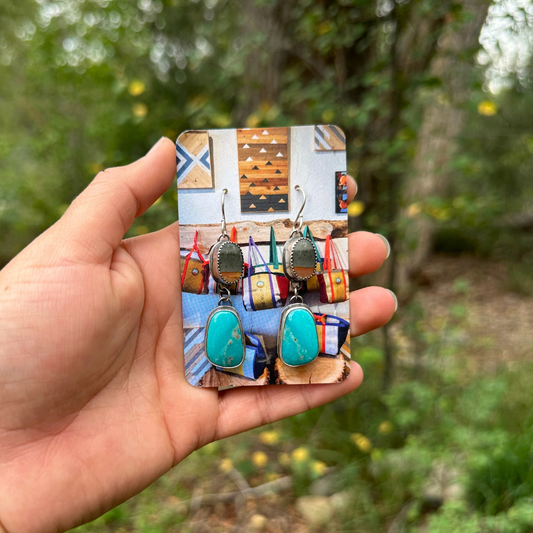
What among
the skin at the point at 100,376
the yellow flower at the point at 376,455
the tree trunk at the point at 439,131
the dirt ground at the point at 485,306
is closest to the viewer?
the skin at the point at 100,376

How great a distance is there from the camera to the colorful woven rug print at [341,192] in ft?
5.39

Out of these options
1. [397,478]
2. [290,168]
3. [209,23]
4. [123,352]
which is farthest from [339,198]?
[209,23]

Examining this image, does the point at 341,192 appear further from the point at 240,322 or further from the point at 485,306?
the point at 485,306

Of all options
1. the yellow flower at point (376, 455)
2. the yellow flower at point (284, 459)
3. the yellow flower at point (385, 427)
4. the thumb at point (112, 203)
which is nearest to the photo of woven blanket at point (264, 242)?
the thumb at point (112, 203)

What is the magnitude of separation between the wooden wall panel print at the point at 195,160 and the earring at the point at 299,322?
0.40 meters

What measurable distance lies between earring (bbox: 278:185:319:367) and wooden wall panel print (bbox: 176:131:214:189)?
15.6 inches

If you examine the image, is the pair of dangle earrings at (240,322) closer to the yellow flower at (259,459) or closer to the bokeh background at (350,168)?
the bokeh background at (350,168)

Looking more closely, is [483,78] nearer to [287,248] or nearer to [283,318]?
[287,248]

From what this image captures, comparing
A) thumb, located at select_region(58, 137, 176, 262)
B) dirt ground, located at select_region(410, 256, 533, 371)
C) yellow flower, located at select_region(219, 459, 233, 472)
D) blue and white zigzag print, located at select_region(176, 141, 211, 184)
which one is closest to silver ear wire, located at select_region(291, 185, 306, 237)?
blue and white zigzag print, located at select_region(176, 141, 211, 184)

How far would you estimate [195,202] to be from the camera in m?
1.61

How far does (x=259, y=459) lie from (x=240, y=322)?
1.38 metres

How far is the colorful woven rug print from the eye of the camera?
5.39 feet

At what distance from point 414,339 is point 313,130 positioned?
1.58 meters

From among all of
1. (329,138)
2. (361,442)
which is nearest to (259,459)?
(361,442)
